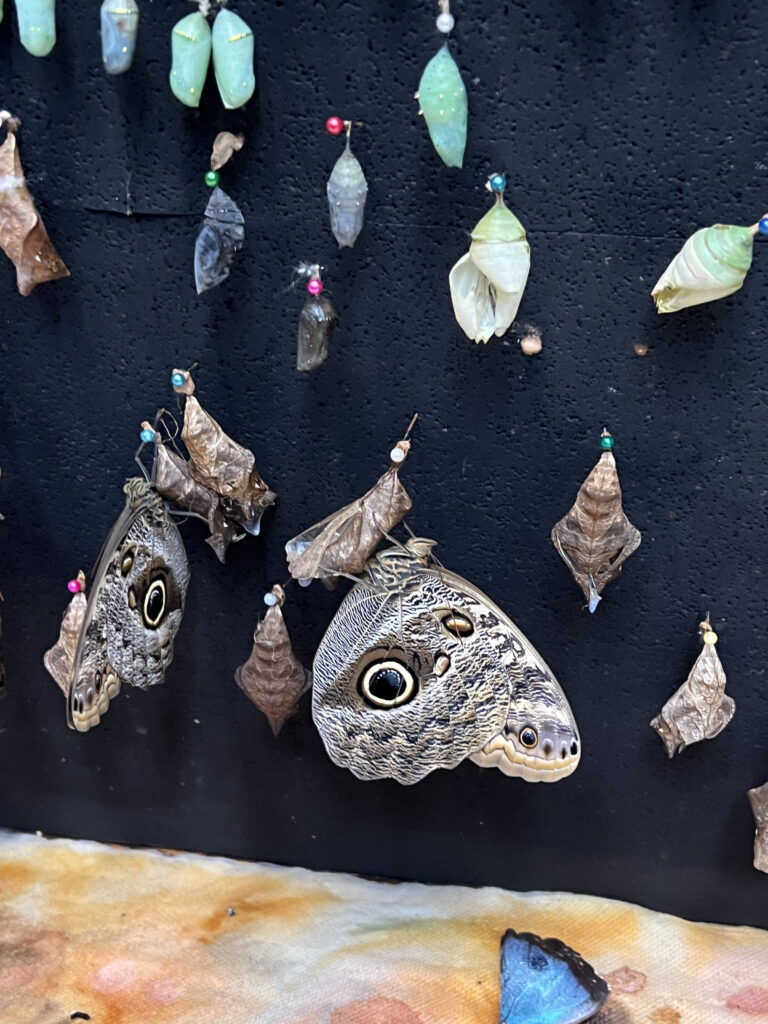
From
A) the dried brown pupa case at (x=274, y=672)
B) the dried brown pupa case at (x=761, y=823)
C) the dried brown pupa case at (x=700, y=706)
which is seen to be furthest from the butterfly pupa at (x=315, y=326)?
the dried brown pupa case at (x=761, y=823)

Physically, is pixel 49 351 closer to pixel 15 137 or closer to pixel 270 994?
pixel 15 137

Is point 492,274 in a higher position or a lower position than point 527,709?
higher

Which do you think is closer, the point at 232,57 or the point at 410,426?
the point at 232,57

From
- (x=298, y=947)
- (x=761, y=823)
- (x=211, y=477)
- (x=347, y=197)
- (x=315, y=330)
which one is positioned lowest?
(x=298, y=947)

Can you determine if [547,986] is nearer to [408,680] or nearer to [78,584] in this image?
[408,680]

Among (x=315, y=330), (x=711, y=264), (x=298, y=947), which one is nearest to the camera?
(x=711, y=264)

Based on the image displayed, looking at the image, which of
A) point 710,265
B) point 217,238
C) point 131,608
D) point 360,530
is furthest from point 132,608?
point 710,265

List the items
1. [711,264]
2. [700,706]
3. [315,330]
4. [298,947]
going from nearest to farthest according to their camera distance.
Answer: [711,264], [315,330], [700,706], [298,947]
